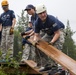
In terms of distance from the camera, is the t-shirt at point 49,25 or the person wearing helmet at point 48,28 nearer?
the person wearing helmet at point 48,28

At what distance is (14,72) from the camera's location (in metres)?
9.13

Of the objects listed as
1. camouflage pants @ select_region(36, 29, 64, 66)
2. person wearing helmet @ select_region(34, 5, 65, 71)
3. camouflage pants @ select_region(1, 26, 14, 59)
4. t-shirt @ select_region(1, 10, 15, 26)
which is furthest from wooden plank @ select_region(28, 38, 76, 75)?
t-shirt @ select_region(1, 10, 15, 26)

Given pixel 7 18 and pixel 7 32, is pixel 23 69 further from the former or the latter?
pixel 7 18

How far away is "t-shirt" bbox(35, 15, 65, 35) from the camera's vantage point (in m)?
9.38

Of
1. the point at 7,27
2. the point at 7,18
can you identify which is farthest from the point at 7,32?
the point at 7,18

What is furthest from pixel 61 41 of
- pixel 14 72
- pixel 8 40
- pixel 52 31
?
pixel 8 40

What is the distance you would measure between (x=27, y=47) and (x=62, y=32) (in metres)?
1.86

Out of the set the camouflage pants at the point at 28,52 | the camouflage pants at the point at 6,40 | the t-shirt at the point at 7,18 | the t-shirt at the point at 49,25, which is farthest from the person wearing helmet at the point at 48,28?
the t-shirt at the point at 7,18

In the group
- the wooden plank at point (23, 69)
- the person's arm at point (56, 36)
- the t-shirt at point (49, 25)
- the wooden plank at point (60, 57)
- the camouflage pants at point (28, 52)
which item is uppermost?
the t-shirt at point (49, 25)

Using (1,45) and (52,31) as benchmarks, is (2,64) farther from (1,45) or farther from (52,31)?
(1,45)

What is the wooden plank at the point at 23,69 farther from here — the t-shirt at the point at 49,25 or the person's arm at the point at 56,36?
the t-shirt at the point at 49,25

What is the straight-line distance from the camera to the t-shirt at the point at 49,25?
30.8ft

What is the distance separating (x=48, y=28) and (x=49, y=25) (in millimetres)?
129

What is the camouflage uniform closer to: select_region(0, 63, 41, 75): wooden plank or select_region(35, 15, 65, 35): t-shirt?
select_region(35, 15, 65, 35): t-shirt
